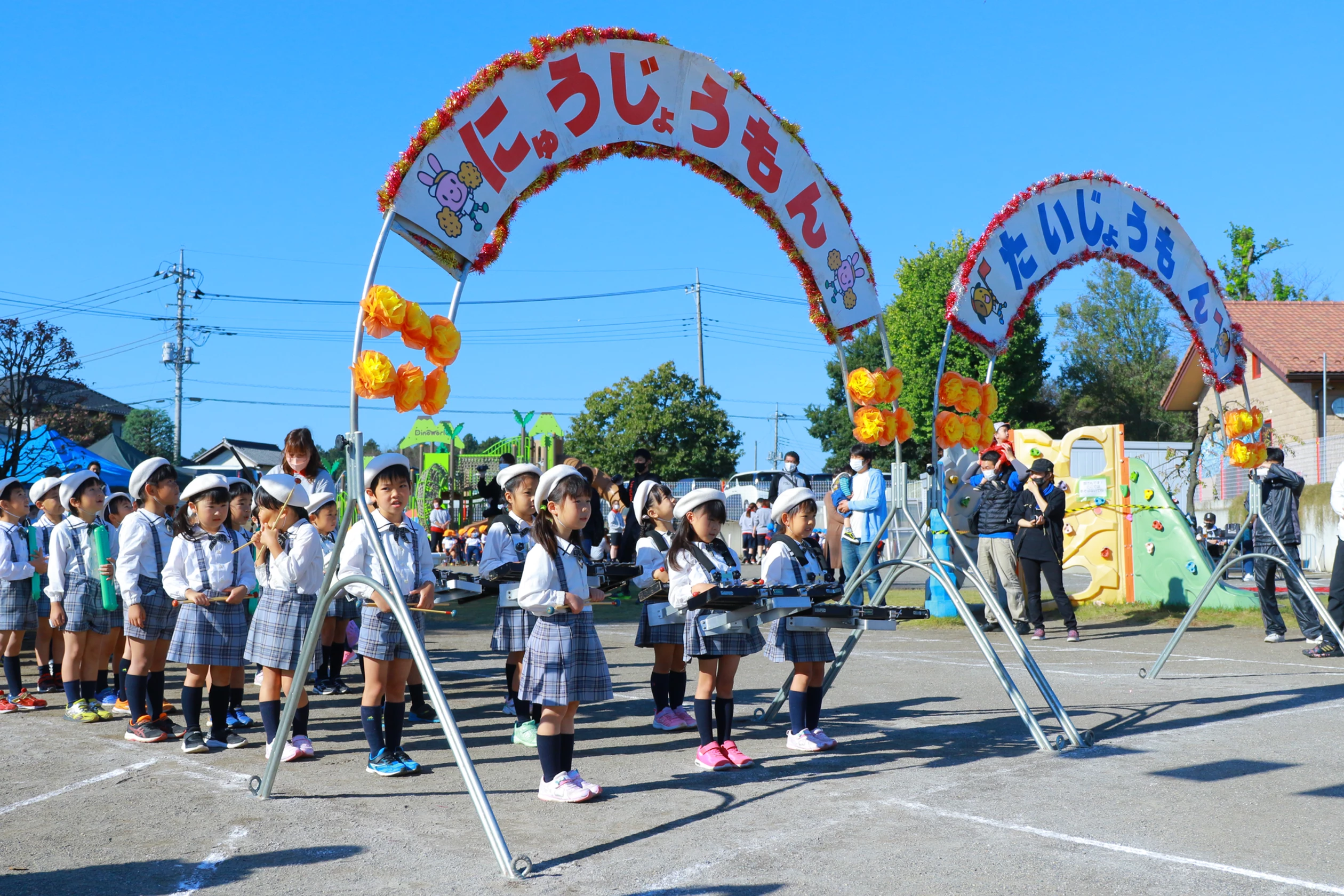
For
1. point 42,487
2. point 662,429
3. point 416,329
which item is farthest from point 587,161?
point 662,429

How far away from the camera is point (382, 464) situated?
241 inches

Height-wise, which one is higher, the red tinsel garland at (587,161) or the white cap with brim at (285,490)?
the red tinsel garland at (587,161)

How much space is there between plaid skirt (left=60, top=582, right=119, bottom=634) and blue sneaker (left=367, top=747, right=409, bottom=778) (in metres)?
3.28

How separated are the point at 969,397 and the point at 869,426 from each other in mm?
1127

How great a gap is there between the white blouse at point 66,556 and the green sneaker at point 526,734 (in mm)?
3497

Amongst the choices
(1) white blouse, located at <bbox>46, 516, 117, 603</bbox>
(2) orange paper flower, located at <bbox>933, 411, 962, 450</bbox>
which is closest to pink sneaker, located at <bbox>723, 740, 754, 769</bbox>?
(2) orange paper flower, located at <bbox>933, 411, 962, 450</bbox>

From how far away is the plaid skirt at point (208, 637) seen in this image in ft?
22.1

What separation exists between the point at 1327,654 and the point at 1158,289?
3688 mm

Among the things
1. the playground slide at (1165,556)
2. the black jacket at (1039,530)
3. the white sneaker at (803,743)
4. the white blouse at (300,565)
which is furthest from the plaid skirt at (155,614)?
the playground slide at (1165,556)

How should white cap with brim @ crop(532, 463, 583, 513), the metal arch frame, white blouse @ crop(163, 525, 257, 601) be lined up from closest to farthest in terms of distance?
1. the metal arch frame
2. white cap with brim @ crop(532, 463, 583, 513)
3. white blouse @ crop(163, 525, 257, 601)

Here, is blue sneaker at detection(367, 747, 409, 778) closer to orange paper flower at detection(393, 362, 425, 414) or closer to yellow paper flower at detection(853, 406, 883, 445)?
orange paper flower at detection(393, 362, 425, 414)

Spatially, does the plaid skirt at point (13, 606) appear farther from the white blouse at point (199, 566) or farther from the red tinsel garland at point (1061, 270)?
the red tinsel garland at point (1061, 270)

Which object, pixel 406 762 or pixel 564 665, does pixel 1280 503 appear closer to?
pixel 564 665

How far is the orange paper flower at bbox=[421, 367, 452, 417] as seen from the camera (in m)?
5.78
